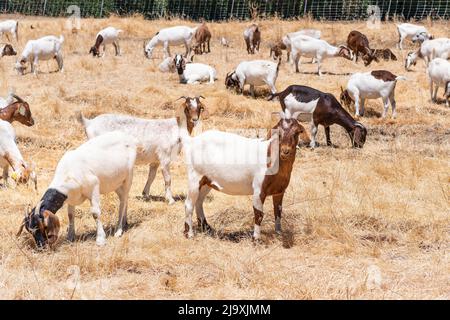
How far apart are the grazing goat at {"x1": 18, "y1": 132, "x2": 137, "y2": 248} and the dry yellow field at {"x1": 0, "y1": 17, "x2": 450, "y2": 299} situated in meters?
0.24

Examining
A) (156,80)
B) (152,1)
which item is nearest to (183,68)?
(156,80)

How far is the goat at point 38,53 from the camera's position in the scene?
70.6 ft

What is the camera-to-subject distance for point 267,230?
915 cm

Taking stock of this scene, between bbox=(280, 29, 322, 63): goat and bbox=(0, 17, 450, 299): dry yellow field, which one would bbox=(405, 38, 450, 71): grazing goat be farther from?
bbox=(0, 17, 450, 299): dry yellow field

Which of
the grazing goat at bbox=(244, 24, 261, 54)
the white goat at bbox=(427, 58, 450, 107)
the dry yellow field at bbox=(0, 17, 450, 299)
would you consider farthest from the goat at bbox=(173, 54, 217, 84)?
the white goat at bbox=(427, 58, 450, 107)

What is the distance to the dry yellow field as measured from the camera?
23.9ft

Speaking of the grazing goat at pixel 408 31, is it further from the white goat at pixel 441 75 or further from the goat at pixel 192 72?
the goat at pixel 192 72

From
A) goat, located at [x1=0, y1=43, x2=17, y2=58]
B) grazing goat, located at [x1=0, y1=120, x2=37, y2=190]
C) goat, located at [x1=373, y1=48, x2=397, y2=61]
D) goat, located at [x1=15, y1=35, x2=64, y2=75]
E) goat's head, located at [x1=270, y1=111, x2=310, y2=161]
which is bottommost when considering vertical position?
goat, located at [x1=0, y1=43, x2=17, y2=58]

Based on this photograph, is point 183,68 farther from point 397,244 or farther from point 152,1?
point 152,1

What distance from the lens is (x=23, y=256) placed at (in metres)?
8.02

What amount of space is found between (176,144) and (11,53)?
1498 cm

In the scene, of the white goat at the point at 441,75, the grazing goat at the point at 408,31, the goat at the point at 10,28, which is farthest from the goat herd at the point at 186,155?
the goat at the point at 10,28

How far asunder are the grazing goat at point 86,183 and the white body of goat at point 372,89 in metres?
8.95

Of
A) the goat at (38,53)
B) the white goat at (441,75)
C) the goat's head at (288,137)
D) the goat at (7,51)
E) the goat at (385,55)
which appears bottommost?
the goat at (7,51)
